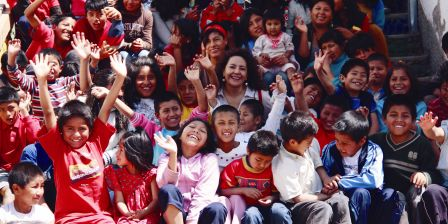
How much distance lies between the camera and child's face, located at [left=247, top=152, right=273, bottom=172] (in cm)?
476

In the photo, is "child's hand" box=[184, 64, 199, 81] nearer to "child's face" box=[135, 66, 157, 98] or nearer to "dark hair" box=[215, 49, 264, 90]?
"dark hair" box=[215, 49, 264, 90]

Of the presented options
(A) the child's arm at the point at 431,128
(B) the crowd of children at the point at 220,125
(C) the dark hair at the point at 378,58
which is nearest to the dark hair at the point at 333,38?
(B) the crowd of children at the point at 220,125

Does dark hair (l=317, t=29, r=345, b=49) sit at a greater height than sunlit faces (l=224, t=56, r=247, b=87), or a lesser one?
greater

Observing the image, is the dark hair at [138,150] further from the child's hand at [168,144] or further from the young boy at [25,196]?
the young boy at [25,196]

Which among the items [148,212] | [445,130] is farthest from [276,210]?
[445,130]

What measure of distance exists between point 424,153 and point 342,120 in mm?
556

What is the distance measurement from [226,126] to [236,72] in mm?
783

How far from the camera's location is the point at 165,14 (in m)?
7.05

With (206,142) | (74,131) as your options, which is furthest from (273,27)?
(74,131)

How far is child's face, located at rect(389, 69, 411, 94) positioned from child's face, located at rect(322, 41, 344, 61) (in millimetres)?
714

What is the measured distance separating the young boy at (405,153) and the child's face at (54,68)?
2439 millimetres

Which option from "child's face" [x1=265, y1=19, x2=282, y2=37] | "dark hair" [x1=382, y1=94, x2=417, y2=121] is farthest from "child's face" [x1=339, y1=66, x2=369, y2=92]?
"child's face" [x1=265, y1=19, x2=282, y2=37]

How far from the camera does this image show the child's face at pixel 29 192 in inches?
178

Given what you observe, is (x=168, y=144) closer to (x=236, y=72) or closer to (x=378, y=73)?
(x=236, y=72)
